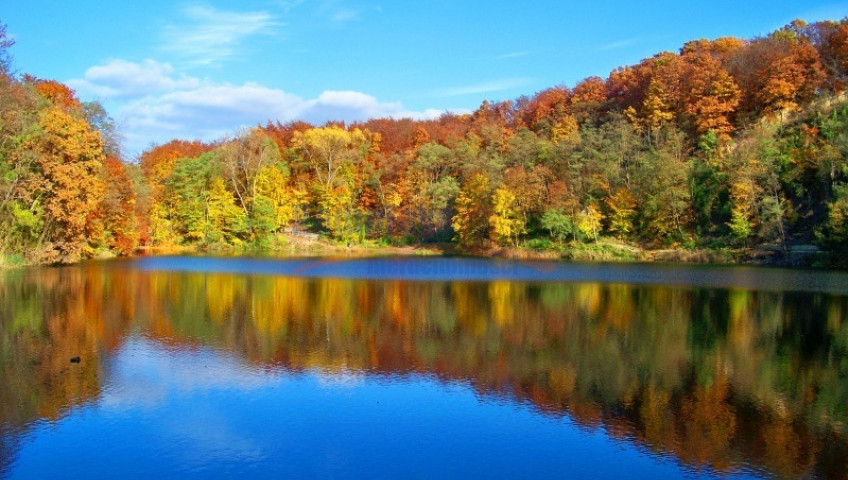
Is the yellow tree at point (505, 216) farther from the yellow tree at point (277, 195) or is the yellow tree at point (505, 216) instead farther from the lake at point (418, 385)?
the lake at point (418, 385)

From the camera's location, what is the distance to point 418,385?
39.8 ft

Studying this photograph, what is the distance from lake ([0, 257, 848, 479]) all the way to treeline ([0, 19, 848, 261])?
16.4 m

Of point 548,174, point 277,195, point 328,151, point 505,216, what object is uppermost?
point 328,151

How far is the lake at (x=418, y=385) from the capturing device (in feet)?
28.1

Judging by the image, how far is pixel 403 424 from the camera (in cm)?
993

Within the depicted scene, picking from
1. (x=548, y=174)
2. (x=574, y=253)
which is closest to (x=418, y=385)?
(x=574, y=253)

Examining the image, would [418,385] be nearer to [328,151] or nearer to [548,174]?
[548,174]

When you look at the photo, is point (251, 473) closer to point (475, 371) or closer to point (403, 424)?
point (403, 424)

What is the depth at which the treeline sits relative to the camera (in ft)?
127

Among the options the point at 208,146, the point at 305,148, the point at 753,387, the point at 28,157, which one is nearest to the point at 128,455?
the point at 753,387

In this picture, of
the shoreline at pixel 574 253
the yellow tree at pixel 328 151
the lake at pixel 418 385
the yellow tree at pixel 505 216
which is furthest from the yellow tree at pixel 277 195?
the lake at pixel 418 385

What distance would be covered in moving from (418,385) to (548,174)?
40.6 metres

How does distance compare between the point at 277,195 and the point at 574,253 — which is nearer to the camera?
the point at 574,253

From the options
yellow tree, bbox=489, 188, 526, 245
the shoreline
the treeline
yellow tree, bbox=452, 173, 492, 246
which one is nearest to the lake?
the shoreline
